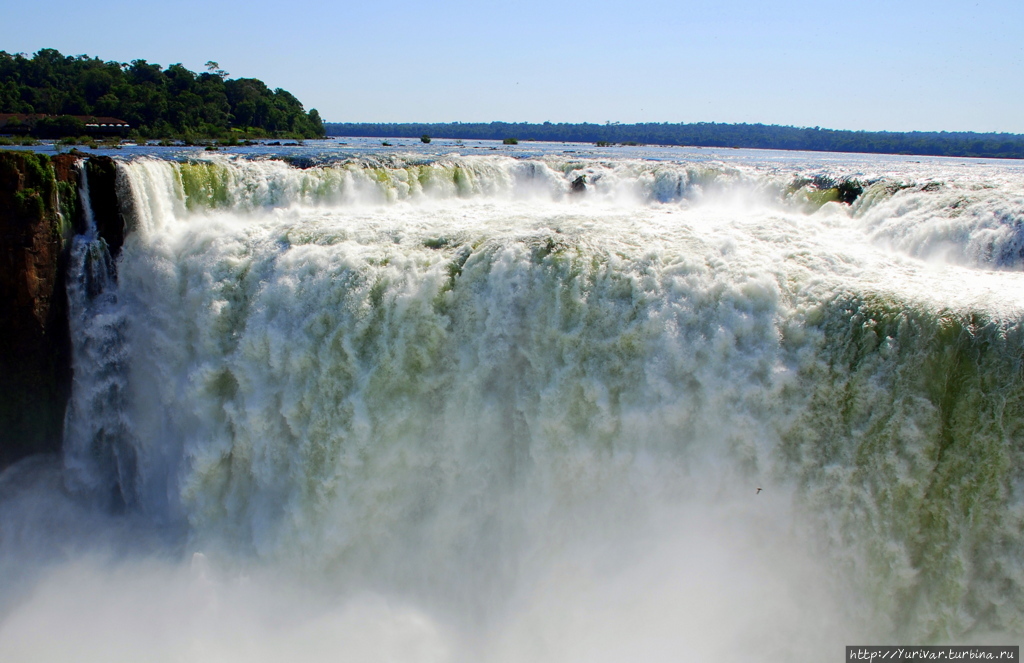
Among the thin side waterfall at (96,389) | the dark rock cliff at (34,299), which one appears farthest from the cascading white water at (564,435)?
the dark rock cliff at (34,299)

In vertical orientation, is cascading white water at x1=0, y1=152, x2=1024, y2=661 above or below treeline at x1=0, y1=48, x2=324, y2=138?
below

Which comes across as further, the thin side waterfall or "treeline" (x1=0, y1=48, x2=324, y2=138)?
"treeline" (x1=0, y1=48, x2=324, y2=138)

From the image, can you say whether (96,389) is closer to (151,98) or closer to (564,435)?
(564,435)

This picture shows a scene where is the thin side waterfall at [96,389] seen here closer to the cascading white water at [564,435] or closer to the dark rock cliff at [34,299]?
the cascading white water at [564,435]

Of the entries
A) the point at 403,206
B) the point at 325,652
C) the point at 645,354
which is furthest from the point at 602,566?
the point at 403,206

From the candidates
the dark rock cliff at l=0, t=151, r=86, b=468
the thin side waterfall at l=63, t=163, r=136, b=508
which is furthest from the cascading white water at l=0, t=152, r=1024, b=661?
the dark rock cliff at l=0, t=151, r=86, b=468

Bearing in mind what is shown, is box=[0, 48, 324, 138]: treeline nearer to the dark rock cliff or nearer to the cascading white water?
the dark rock cliff

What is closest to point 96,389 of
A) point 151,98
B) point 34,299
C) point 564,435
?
point 34,299
